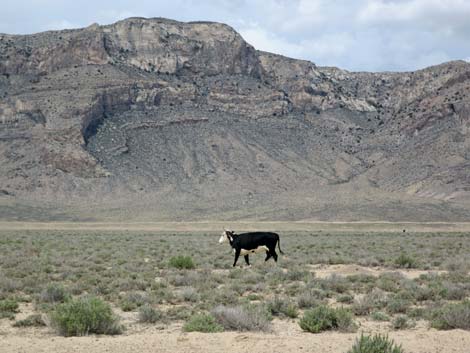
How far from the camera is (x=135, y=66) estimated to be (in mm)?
129125

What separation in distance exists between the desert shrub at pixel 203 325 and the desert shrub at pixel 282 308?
2.61 meters

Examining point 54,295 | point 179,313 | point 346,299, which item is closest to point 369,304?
point 346,299

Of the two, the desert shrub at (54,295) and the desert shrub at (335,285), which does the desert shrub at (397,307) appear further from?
the desert shrub at (54,295)

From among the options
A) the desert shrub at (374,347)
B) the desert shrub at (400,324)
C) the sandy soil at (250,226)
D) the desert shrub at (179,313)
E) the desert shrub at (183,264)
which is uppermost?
the desert shrub at (374,347)

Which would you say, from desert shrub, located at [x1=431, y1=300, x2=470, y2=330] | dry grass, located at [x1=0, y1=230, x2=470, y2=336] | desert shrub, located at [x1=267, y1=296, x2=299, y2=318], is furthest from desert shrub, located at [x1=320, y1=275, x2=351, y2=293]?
desert shrub, located at [x1=431, y1=300, x2=470, y2=330]

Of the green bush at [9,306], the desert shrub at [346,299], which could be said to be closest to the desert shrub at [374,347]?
the desert shrub at [346,299]

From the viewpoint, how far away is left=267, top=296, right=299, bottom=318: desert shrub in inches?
567

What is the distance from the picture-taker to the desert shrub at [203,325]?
11.9 meters

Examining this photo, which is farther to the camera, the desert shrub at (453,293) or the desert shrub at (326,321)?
the desert shrub at (453,293)

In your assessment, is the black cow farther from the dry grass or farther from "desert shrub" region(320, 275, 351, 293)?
"desert shrub" region(320, 275, 351, 293)

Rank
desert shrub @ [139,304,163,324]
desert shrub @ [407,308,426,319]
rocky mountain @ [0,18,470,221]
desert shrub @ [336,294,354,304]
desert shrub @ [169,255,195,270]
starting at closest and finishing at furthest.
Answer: desert shrub @ [139,304,163,324]
desert shrub @ [407,308,426,319]
desert shrub @ [336,294,354,304]
desert shrub @ [169,255,195,270]
rocky mountain @ [0,18,470,221]

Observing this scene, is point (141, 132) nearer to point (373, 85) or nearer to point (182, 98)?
point (182, 98)

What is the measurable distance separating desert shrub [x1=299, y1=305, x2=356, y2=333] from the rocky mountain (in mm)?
74301

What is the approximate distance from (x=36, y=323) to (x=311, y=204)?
81153 millimetres
